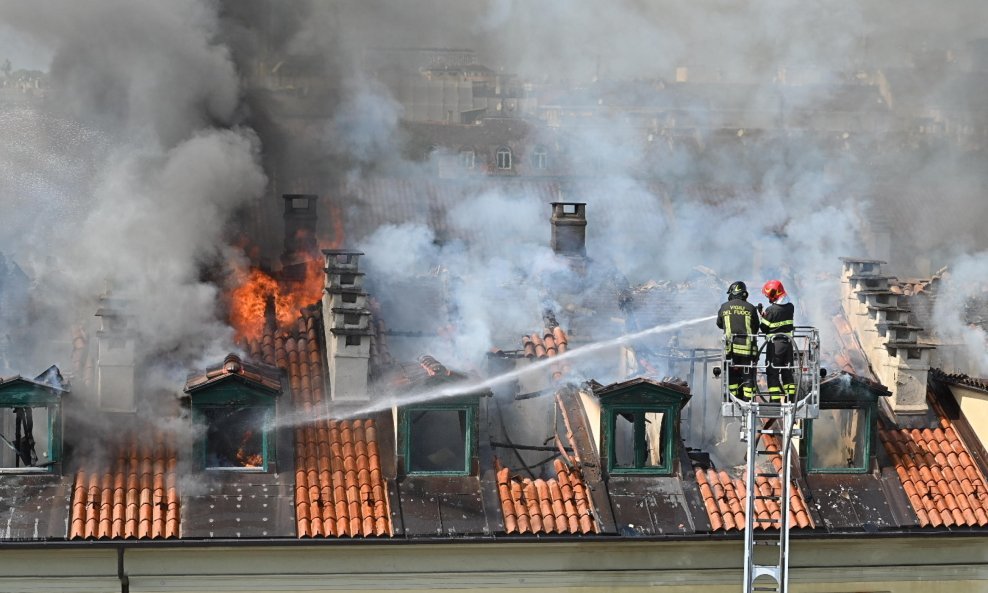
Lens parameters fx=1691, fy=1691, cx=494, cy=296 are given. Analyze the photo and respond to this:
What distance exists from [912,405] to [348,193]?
39.8 m

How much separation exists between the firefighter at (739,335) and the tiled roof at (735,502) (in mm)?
2321

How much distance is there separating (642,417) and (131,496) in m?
6.62

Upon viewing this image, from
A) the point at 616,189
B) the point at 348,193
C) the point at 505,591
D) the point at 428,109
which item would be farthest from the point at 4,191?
the point at 428,109

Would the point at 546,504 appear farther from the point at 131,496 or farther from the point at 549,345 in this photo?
the point at 131,496

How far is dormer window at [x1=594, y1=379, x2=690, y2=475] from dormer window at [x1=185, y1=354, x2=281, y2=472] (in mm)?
4218

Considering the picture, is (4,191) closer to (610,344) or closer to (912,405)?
(610,344)

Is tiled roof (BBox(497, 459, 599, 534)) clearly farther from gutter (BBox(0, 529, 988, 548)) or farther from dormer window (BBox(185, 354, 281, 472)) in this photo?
dormer window (BBox(185, 354, 281, 472))

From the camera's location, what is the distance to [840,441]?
23.1 m

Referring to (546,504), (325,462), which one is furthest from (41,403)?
(546,504)

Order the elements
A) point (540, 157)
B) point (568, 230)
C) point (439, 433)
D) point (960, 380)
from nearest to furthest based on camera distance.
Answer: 1. point (439, 433)
2. point (960, 380)
3. point (568, 230)
4. point (540, 157)

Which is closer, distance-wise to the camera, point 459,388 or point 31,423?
point 31,423

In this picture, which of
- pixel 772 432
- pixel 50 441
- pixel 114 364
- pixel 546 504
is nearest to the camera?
pixel 772 432

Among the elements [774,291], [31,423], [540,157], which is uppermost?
[540,157]

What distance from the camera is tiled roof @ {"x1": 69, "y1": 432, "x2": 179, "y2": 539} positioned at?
794 inches
